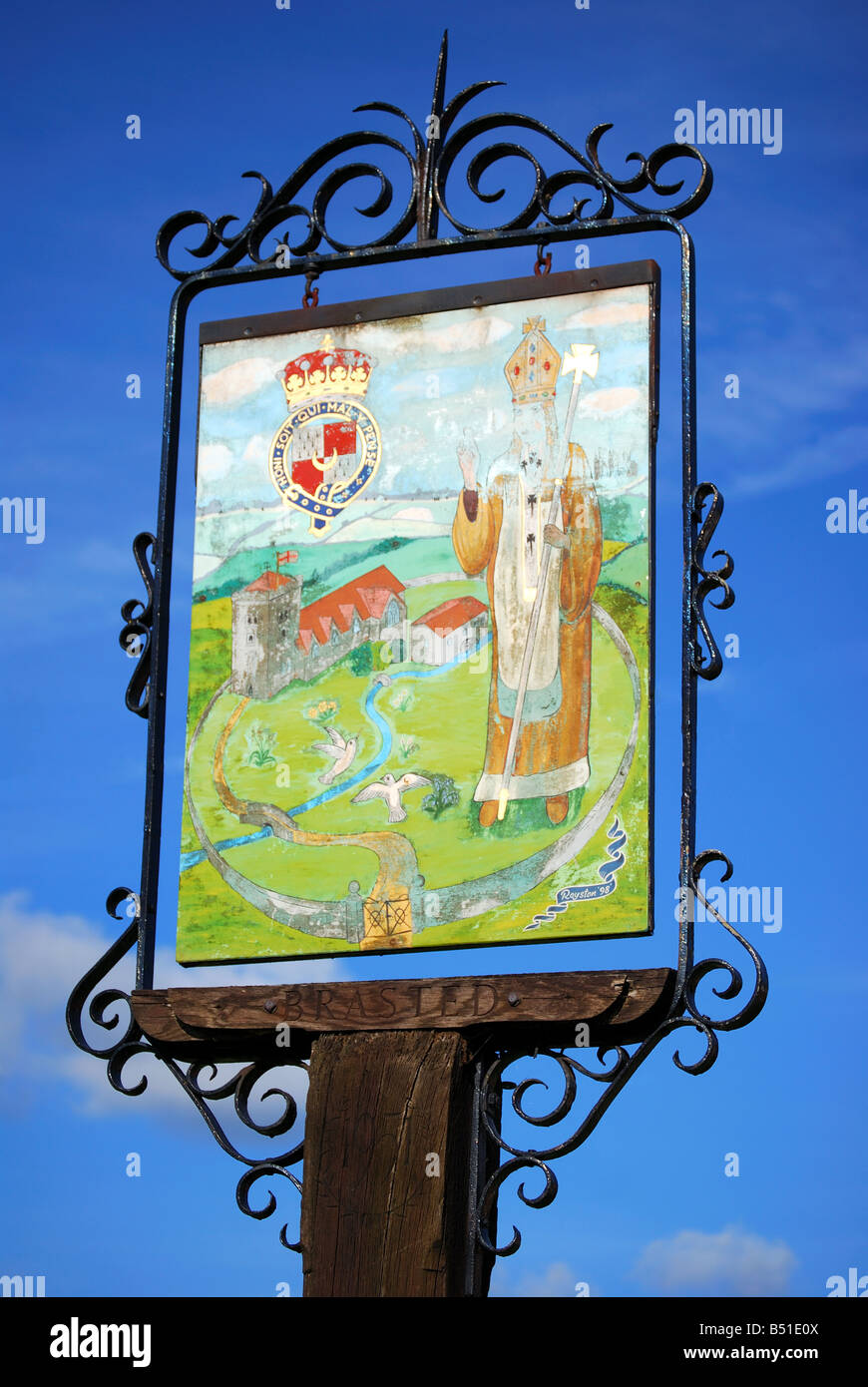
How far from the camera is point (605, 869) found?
6.55 metres

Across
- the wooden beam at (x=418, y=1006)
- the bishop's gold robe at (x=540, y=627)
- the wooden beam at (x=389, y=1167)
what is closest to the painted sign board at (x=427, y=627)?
the bishop's gold robe at (x=540, y=627)

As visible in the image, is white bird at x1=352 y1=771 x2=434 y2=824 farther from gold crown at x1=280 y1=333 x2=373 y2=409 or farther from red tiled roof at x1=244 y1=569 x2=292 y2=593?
gold crown at x1=280 y1=333 x2=373 y2=409

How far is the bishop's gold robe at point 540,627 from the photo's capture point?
22.2 ft

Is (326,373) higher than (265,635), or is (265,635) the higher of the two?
(326,373)

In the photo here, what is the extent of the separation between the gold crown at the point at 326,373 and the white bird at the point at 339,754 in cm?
122

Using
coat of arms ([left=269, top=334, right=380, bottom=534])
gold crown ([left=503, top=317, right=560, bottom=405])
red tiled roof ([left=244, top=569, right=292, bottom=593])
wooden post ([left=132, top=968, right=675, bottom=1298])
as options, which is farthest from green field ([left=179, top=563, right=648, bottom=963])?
gold crown ([left=503, top=317, right=560, bottom=405])

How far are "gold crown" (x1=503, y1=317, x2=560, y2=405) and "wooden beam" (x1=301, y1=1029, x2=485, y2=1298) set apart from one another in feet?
6.97

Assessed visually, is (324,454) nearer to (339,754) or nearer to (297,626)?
(297,626)

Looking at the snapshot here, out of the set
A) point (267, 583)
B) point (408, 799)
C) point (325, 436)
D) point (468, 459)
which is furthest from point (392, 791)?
point (325, 436)

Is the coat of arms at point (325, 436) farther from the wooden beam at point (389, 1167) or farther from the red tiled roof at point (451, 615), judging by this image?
the wooden beam at point (389, 1167)

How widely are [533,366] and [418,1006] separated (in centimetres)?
214

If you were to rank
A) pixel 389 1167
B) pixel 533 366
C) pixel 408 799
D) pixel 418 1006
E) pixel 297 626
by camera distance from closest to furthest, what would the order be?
1. pixel 389 1167
2. pixel 418 1006
3. pixel 408 799
4. pixel 533 366
5. pixel 297 626

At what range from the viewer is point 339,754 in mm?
7039
